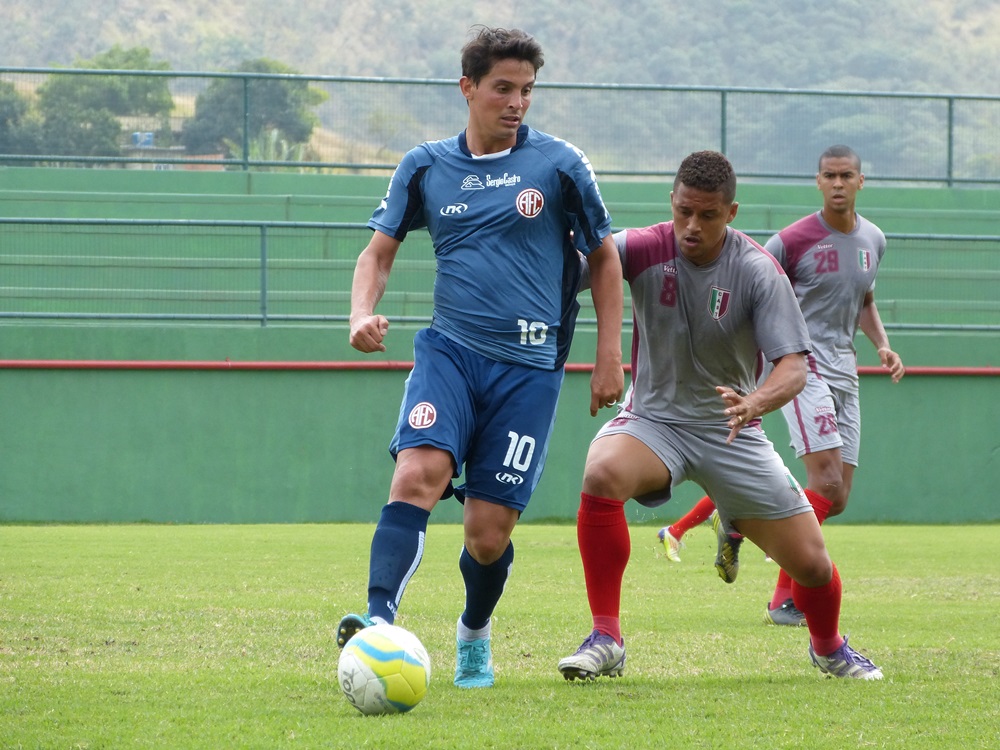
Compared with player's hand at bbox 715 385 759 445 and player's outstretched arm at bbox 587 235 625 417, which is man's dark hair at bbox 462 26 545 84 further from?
player's hand at bbox 715 385 759 445

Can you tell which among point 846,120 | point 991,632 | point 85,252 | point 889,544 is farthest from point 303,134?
point 991,632

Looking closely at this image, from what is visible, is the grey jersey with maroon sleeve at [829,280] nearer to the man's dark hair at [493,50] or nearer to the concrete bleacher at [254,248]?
the man's dark hair at [493,50]

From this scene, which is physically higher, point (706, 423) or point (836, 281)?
point (836, 281)

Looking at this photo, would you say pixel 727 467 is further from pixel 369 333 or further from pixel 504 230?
pixel 369 333

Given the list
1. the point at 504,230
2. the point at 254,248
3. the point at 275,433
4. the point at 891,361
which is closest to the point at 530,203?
the point at 504,230

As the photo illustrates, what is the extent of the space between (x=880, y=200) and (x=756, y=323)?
1578 cm

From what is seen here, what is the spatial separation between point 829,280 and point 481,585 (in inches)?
139

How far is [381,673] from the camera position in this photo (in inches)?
174

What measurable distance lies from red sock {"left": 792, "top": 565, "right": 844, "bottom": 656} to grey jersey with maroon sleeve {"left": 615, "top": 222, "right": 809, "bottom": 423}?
0.78 metres

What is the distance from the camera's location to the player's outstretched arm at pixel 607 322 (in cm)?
523

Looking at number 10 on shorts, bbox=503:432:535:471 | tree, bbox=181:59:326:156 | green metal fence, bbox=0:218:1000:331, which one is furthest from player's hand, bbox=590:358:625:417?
tree, bbox=181:59:326:156

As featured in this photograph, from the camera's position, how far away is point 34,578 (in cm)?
820

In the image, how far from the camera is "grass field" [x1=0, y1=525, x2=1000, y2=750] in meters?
4.22

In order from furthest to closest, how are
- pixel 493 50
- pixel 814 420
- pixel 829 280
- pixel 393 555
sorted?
pixel 829 280
pixel 814 420
pixel 493 50
pixel 393 555
